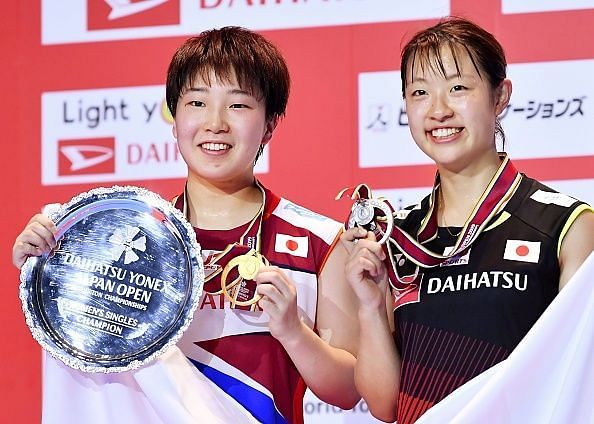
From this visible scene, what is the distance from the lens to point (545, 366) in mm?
2209

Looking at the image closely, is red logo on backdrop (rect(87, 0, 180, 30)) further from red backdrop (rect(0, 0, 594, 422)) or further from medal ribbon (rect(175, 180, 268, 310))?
medal ribbon (rect(175, 180, 268, 310))

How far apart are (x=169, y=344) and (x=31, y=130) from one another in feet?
5.02

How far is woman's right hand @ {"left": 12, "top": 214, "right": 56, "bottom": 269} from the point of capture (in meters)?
2.51

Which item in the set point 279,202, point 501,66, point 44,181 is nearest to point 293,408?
point 279,202

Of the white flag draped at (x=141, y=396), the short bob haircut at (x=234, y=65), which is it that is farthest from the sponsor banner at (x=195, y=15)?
the white flag draped at (x=141, y=396)

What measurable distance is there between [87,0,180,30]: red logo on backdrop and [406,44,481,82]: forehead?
4.55ft

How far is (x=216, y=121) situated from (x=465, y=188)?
57cm

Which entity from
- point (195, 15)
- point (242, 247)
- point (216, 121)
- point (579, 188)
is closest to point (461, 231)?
point (242, 247)

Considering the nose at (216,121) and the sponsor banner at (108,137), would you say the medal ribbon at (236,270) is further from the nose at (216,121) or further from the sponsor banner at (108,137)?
the sponsor banner at (108,137)

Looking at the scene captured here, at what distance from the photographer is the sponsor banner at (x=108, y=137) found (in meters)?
3.69

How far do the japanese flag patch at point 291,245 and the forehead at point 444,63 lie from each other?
447 mm

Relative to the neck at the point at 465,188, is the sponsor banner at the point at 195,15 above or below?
above

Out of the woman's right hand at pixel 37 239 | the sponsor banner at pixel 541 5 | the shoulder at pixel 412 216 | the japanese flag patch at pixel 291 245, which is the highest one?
the sponsor banner at pixel 541 5

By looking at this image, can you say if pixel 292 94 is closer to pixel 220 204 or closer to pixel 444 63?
pixel 220 204
